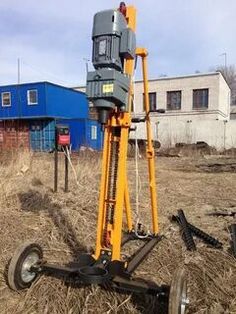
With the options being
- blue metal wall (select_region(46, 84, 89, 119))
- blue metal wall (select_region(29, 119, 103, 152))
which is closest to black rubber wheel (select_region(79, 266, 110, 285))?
blue metal wall (select_region(29, 119, 103, 152))

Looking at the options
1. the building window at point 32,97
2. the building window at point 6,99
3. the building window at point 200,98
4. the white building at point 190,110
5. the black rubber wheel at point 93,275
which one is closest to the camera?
the black rubber wheel at point 93,275

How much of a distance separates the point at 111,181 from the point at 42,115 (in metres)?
24.4

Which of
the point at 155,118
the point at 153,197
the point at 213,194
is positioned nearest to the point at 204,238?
the point at 153,197

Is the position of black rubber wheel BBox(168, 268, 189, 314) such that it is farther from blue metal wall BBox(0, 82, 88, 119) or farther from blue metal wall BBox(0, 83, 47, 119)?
blue metal wall BBox(0, 83, 47, 119)

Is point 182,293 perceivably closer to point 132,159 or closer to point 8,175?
point 8,175

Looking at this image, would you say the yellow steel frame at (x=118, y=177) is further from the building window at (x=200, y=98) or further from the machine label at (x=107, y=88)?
the building window at (x=200, y=98)

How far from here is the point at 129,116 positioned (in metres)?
3.54

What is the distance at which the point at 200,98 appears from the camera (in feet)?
123

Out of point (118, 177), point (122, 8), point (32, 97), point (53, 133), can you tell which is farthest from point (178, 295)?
point (32, 97)

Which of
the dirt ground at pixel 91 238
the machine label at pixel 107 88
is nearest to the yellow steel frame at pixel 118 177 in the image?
the machine label at pixel 107 88

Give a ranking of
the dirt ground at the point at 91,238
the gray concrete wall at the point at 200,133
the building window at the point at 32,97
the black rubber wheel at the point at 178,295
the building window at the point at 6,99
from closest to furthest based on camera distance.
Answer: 1. the black rubber wheel at the point at 178,295
2. the dirt ground at the point at 91,238
3. the building window at the point at 32,97
4. the building window at the point at 6,99
5. the gray concrete wall at the point at 200,133

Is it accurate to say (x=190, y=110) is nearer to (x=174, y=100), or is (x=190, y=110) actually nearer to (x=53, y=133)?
(x=174, y=100)

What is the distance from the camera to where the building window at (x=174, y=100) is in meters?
38.3

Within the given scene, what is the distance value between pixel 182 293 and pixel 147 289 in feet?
0.91
